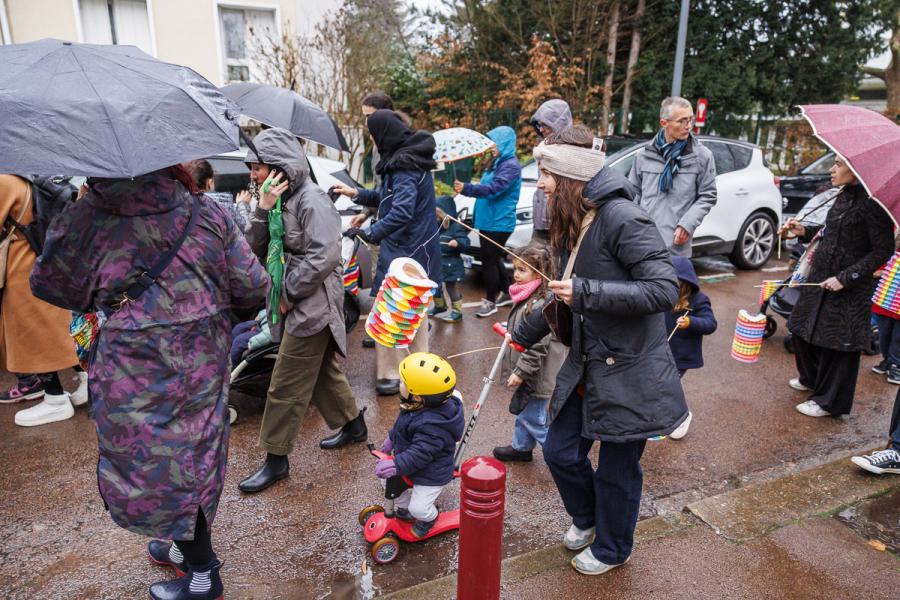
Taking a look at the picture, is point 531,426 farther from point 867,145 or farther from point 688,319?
point 867,145

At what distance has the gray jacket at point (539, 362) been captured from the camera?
131 inches

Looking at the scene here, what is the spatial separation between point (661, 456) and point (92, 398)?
3.27 metres

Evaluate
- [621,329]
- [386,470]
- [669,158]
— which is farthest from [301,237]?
[669,158]

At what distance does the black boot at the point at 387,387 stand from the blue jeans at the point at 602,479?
2099mm

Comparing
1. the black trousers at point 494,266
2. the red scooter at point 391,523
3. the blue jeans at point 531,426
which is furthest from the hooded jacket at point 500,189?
the red scooter at point 391,523

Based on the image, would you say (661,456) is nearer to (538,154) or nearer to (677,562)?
(677,562)

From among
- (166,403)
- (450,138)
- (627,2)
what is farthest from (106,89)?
(627,2)

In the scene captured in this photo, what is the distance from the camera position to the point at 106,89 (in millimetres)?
1985

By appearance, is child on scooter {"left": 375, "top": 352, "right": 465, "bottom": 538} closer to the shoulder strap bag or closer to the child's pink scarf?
the shoulder strap bag

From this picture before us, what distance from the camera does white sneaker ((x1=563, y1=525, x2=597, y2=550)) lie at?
9.92 ft

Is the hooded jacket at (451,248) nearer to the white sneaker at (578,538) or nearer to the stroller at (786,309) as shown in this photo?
the stroller at (786,309)

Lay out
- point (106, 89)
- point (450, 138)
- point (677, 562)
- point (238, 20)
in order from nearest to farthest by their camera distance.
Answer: point (106, 89)
point (677, 562)
point (450, 138)
point (238, 20)

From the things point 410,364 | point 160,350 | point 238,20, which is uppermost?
point 238,20

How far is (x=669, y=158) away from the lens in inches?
190
